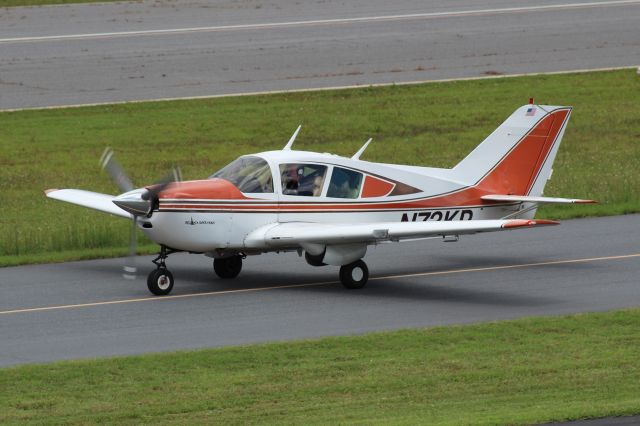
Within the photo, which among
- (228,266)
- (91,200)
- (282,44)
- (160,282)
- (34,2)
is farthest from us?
(34,2)

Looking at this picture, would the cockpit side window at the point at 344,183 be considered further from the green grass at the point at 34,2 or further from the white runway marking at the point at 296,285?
the green grass at the point at 34,2

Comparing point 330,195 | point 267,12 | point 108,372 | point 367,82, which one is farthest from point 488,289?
point 267,12

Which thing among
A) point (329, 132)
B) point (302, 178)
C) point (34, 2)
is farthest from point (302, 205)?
point (34, 2)

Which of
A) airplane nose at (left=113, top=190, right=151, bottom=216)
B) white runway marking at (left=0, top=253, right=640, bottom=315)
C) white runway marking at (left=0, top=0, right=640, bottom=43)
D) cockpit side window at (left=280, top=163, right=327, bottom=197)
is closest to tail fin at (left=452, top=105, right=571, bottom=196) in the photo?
white runway marking at (left=0, top=253, right=640, bottom=315)

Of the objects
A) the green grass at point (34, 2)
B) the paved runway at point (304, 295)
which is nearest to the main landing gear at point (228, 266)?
the paved runway at point (304, 295)

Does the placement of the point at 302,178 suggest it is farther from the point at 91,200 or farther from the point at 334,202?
the point at 91,200

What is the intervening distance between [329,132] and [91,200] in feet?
42.2

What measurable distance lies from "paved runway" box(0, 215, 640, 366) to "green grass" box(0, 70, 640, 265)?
4620mm

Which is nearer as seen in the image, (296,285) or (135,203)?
(135,203)

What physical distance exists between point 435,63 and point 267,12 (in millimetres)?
8683

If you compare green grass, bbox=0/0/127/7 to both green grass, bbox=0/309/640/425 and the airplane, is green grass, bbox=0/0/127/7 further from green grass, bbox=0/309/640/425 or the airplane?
green grass, bbox=0/309/640/425

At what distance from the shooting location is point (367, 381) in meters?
15.8

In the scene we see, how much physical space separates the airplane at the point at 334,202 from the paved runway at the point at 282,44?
16294mm

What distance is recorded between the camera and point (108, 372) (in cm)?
1652
